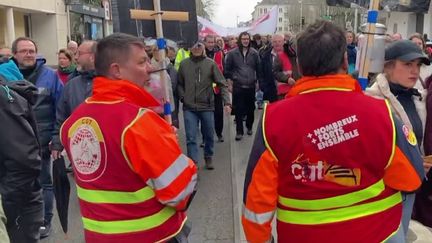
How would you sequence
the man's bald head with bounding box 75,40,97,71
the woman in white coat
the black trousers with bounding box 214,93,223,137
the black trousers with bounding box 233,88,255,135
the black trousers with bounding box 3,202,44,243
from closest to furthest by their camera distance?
the woman in white coat → the black trousers with bounding box 3,202,44,243 → the man's bald head with bounding box 75,40,97,71 → the black trousers with bounding box 214,93,223,137 → the black trousers with bounding box 233,88,255,135

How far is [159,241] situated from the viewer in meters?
2.41

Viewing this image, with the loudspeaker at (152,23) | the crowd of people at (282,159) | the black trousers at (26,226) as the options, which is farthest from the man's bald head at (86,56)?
the crowd of people at (282,159)

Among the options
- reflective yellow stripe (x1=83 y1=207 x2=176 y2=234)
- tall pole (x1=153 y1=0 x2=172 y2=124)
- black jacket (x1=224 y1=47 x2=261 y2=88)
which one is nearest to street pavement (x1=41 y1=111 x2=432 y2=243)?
black jacket (x1=224 y1=47 x2=261 y2=88)

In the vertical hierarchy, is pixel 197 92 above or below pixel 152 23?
below

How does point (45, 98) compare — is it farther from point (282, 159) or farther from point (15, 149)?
point (282, 159)

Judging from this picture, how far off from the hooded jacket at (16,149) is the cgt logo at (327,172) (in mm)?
1969

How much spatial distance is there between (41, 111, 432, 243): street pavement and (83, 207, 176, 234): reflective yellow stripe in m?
2.51

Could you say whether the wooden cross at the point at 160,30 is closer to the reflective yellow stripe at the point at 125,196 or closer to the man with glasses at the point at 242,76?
the reflective yellow stripe at the point at 125,196

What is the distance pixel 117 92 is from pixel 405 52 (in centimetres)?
184

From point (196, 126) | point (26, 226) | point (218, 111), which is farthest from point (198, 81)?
point (26, 226)

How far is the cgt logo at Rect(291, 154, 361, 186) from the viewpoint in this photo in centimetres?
225

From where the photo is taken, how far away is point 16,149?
3.37 m

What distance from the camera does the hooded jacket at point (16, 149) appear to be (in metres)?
3.35

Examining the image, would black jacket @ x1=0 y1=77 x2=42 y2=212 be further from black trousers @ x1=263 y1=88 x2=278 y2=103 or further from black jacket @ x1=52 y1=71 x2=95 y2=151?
Result: black trousers @ x1=263 y1=88 x2=278 y2=103
